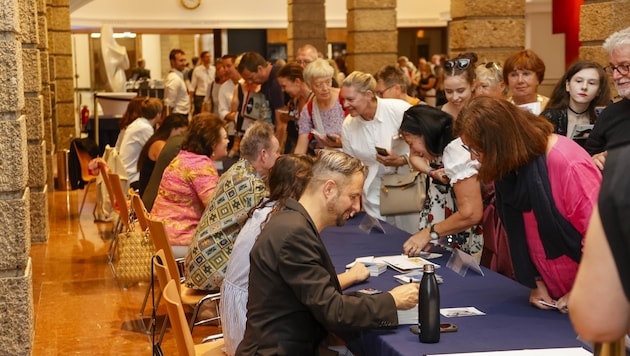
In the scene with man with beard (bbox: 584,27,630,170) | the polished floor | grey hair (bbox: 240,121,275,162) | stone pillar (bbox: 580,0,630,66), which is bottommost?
the polished floor

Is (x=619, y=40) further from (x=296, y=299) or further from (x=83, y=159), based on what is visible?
(x=83, y=159)

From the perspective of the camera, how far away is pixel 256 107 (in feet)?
30.0

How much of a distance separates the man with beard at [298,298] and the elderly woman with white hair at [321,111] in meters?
3.40

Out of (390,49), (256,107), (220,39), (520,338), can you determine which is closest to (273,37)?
(220,39)

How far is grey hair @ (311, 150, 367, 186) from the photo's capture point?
3.37 m

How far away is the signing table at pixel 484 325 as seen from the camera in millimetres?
2939

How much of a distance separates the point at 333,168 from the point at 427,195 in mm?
1551

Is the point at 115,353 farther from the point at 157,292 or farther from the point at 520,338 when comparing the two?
the point at 520,338

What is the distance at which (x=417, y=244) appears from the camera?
4355 mm

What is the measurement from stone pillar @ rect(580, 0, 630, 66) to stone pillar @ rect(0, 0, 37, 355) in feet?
11.5

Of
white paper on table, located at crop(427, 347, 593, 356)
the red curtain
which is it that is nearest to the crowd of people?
white paper on table, located at crop(427, 347, 593, 356)

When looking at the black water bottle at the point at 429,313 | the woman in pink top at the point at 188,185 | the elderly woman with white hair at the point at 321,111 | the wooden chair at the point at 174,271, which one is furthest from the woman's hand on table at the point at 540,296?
the elderly woman with white hair at the point at 321,111

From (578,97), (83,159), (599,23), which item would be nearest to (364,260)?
(578,97)

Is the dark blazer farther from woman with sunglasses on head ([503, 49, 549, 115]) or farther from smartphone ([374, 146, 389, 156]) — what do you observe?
woman with sunglasses on head ([503, 49, 549, 115])
